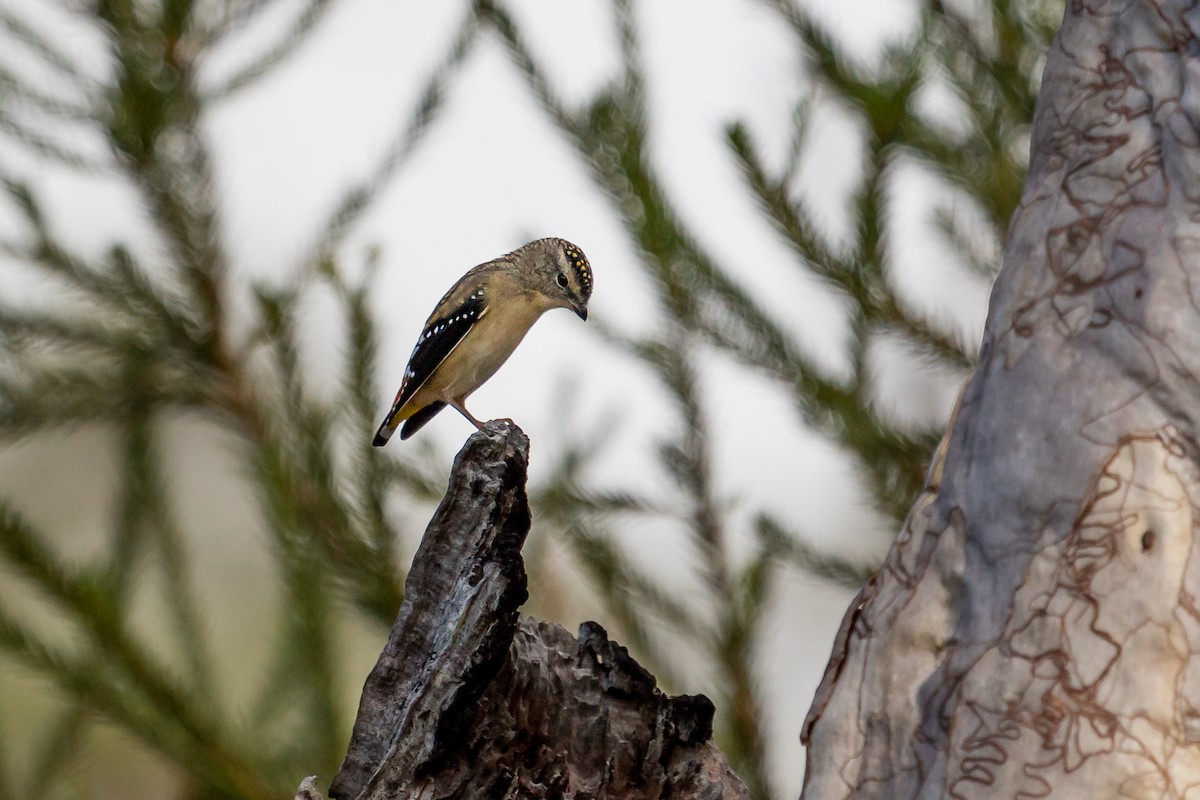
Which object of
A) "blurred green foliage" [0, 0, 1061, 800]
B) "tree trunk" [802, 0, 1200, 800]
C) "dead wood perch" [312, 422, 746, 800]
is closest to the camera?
"tree trunk" [802, 0, 1200, 800]

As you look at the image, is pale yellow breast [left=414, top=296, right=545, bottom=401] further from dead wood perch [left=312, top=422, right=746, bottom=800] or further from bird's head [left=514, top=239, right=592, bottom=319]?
dead wood perch [left=312, top=422, right=746, bottom=800]

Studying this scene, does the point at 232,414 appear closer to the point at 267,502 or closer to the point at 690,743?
the point at 267,502

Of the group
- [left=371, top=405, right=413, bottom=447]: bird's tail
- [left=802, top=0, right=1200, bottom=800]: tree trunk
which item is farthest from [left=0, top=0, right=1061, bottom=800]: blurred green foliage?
[left=802, top=0, right=1200, bottom=800]: tree trunk

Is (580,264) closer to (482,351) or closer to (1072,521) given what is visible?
(482,351)

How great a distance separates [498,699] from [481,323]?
212cm

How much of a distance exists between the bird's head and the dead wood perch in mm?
1870

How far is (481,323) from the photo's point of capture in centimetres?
381

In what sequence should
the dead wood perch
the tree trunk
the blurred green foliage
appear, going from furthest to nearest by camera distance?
the blurred green foliage < the dead wood perch < the tree trunk

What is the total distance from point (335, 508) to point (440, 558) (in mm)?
1867

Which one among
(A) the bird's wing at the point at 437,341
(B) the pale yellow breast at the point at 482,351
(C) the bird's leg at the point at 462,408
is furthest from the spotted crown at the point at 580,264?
(C) the bird's leg at the point at 462,408

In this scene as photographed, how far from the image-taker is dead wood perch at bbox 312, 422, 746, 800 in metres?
1.74

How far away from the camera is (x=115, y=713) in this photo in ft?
11.3

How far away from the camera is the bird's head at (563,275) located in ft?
12.5

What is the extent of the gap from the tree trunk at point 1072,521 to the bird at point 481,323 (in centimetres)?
214
